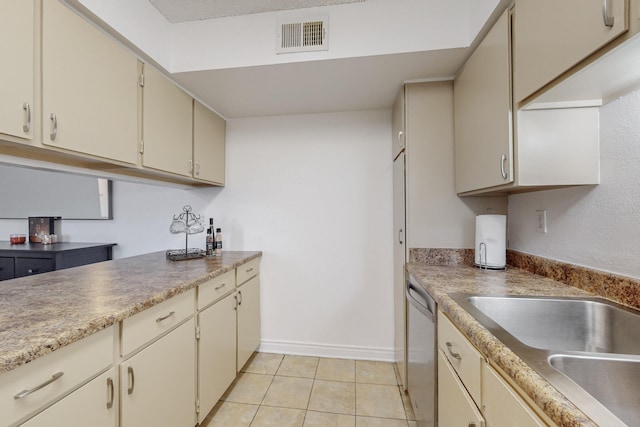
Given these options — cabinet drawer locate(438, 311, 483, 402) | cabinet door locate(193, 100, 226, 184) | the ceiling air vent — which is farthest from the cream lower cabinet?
cabinet door locate(193, 100, 226, 184)

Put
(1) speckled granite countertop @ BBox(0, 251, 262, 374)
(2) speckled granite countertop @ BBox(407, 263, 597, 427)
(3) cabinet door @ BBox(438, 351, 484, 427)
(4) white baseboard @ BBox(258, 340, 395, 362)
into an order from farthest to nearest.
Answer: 1. (4) white baseboard @ BBox(258, 340, 395, 362)
2. (3) cabinet door @ BBox(438, 351, 484, 427)
3. (1) speckled granite countertop @ BBox(0, 251, 262, 374)
4. (2) speckled granite countertop @ BBox(407, 263, 597, 427)

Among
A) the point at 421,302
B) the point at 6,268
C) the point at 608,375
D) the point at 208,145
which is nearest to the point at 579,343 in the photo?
the point at 608,375

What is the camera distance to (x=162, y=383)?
1.20m

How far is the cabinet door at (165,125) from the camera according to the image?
159 centimetres

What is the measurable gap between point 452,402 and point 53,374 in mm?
1279

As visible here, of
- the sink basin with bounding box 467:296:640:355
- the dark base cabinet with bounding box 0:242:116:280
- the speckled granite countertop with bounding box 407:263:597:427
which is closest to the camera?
the speckled granite countertop with bounding box 407:263:597:427

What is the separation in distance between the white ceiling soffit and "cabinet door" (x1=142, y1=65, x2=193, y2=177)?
1.20ft

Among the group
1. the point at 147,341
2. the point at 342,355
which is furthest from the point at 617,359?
the point at 342,355

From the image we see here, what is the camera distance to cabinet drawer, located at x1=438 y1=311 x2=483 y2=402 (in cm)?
82

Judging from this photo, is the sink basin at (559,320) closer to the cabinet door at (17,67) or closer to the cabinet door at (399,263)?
the cabinet door at (399,263)

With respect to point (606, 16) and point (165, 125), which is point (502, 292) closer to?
point (606, 16)

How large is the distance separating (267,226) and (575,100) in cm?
214

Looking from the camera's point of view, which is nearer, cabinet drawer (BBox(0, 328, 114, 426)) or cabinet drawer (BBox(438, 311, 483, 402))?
cabinet drawer (BBox(0, 328, 114, 426))

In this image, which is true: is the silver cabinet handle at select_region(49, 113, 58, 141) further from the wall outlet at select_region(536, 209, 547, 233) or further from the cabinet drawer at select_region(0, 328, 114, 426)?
the wall outlet at select_region(536, 209, 547, 233)
